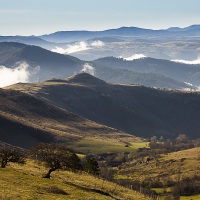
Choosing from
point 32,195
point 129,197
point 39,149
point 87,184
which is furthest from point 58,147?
point 32,195

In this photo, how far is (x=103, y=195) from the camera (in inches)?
2511

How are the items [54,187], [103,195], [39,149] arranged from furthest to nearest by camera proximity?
[39,149], [103,195], [54,187]

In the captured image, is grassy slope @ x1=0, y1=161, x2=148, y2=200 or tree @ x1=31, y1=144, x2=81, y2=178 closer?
grassy slope @ x1=0, y1=161, x2=148, y2=200

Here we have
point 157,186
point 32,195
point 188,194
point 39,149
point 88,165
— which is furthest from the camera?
point 157,186

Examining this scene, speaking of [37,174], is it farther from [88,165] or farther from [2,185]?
[88,165]

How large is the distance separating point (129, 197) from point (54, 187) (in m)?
16.9

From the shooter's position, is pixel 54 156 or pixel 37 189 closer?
pixel 37 189

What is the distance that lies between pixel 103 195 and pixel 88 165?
44.5 metres

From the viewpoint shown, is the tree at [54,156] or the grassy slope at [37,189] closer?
the grassy slope at [37,189]

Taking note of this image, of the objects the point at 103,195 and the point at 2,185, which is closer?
the point at 2,185

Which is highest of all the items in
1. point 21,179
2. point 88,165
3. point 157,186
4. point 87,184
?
point 21,179

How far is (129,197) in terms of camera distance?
230ft

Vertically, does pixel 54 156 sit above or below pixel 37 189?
above

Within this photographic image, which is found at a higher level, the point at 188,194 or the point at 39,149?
the point at 39,149
